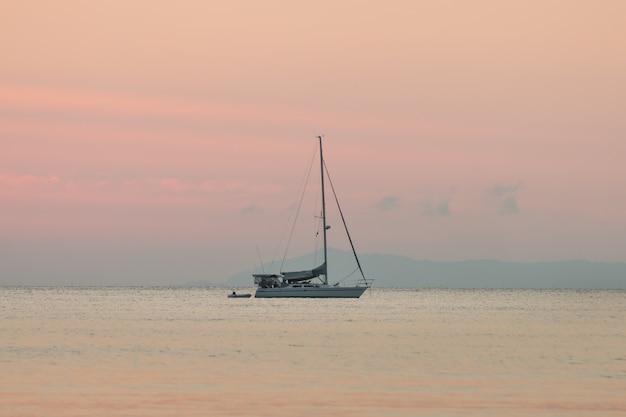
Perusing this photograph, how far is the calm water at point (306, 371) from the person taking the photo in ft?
114

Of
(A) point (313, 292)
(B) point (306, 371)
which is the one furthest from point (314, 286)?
(B) point (306, 371)

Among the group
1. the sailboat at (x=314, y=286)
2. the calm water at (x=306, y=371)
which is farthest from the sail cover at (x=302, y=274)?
the calm water at (x=306, y=371)

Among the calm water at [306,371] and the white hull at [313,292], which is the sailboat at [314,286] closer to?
the white hull at [313,292]

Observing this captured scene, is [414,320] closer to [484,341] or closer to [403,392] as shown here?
[484,341]

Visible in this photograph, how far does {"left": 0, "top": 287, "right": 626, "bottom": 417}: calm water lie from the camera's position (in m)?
34.8

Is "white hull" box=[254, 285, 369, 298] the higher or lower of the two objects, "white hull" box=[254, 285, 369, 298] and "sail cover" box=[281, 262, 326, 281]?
the lower

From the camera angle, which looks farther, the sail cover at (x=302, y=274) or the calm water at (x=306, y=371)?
the sail cover at (x=302, y=274)

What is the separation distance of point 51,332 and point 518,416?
45754mm

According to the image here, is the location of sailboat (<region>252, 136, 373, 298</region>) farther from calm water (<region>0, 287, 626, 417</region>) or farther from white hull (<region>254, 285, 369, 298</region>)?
calm water (<region>0, 287, 626, 417</region>)

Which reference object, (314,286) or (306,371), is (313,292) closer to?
(314,286)

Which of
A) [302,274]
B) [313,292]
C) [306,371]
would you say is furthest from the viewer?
[302,274]

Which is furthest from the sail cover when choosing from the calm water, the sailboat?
the calm water

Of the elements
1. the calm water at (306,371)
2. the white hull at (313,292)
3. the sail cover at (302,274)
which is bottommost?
the calm water at (306,371)

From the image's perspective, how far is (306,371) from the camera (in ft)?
151
